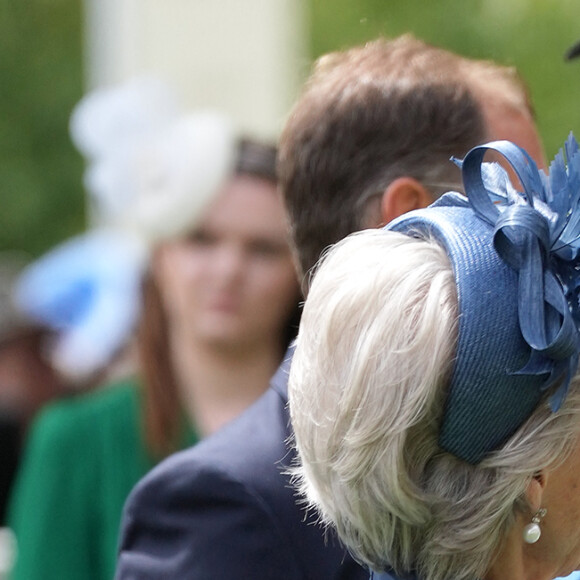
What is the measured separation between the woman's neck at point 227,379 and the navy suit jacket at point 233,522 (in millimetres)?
1759

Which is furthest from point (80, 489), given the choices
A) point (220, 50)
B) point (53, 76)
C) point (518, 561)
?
point (53, 76)

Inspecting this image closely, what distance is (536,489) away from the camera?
186 centimetres

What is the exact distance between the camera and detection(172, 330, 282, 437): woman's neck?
4059 millimetres

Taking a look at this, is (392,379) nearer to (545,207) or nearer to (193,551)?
(545,207)

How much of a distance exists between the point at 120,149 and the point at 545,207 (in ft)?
9.38

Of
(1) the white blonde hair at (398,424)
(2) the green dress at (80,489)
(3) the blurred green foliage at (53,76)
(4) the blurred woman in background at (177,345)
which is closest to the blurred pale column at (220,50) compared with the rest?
(4) the blurred woman in background at (177,345)

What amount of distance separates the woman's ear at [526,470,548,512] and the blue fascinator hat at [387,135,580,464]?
90mm

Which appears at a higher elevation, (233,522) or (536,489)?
(536,489)

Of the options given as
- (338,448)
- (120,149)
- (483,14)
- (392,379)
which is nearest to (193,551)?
(338,448)

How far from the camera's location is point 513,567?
1910mm

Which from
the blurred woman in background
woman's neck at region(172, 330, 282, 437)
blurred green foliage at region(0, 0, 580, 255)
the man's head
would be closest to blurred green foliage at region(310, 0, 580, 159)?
blurred green foliage at region(0, 0, 580, 255)

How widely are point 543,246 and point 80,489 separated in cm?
237

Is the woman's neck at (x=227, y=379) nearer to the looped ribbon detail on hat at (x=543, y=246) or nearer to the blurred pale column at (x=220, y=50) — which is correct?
the looped ribbon detail on hat at (x=543, y=246)

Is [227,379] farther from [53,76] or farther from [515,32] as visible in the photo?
[53,76]
